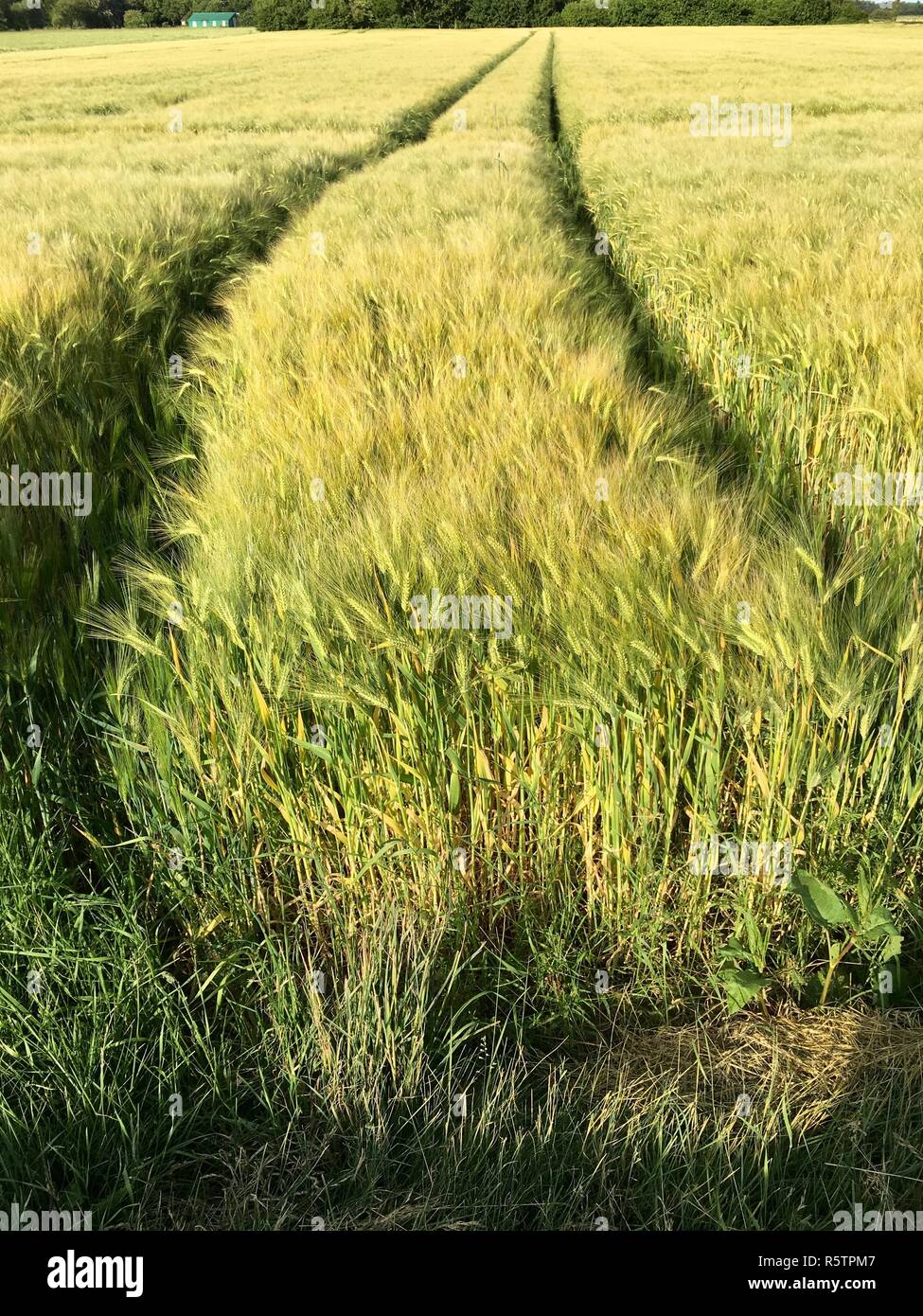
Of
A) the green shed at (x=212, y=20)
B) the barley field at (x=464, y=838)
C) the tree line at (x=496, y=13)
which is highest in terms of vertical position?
the green shed at (x=212, y=20)

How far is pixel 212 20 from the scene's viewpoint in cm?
7525

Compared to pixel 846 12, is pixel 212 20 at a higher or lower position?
higher

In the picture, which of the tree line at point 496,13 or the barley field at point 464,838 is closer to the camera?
the barley field at point 464,838

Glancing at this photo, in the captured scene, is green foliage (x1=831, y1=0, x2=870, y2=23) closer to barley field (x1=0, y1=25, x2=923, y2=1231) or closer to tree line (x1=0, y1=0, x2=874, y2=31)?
tree line (x1=0, y1=0, x2=874, y2=31)

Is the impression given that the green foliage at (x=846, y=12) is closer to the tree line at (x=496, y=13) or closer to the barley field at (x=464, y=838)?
the tree line at (x=496, y=13)

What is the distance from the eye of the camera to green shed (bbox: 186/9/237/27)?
246 ft

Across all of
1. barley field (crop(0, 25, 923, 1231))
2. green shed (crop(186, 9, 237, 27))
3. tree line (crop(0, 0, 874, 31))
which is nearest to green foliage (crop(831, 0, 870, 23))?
tree line (crop(0, 0, 874, 31))

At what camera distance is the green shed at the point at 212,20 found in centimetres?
7494

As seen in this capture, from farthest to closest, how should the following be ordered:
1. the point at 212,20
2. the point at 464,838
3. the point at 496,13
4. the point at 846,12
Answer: the point at 212,20
the point at 496,13
the point at 846,12
the point at 464,838

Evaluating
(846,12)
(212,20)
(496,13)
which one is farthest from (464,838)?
(212,20)

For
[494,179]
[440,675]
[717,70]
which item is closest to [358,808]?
[440,675]

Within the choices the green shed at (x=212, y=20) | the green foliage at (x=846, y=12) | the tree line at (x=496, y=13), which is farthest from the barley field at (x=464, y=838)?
the green shed at (x=212, y=20)

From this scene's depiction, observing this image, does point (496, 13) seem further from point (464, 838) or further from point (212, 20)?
point (464, 838)

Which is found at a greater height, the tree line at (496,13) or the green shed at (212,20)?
the green shed at (212,20)
